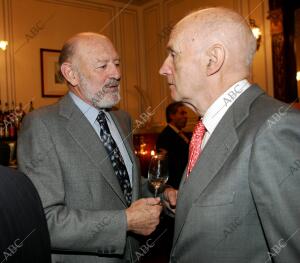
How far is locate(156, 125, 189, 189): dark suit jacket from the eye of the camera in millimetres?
4348

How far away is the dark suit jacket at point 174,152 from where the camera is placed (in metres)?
4.35

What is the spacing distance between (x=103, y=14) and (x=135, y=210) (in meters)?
6.41

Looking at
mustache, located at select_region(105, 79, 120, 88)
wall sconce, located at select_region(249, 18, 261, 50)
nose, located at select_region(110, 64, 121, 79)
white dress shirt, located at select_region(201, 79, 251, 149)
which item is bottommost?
white dress shirt, located at select_region(201, 79, 251, 149)

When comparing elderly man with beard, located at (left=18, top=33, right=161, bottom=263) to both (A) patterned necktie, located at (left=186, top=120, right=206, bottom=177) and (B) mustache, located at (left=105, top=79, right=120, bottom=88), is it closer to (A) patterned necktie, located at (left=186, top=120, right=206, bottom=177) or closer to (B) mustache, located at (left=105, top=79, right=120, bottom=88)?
(B) mustache, located at (left=105, top=79, right=120, bottom=88)

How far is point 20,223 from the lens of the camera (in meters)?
0.92

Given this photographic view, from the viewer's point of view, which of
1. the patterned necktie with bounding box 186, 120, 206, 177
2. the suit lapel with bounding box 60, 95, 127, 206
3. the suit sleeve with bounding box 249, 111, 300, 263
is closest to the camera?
the suit sleeve with bounding box 249, 111, 300, 263

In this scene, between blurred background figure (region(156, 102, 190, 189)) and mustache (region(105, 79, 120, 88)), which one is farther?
blurred background figure (region(156, 102, 190, 189))

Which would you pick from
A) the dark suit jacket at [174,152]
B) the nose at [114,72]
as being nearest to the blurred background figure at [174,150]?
→ the dark suit jacket at [174,152]

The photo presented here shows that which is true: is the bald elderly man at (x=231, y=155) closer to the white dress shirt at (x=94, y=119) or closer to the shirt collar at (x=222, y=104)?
the shirt collar at (x=222, y=104)

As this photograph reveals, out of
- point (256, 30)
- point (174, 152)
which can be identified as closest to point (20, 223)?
point (174, 152)

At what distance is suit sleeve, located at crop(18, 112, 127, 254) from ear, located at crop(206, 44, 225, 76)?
0.76 metres

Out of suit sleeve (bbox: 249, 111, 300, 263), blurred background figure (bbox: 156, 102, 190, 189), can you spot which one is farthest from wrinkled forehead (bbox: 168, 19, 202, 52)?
blurred background figure (bbox: 156, 102, 190, 189)

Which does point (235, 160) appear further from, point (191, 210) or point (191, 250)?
point (191, 250)

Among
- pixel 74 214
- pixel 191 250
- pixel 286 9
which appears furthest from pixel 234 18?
pixel 286 9
